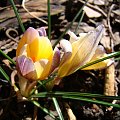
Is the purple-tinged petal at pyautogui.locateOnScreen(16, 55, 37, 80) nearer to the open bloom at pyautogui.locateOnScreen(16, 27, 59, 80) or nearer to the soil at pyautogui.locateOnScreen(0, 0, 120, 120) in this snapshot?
the open bloom at pyautogui.locateOnScreen(16, 27, 59, 80)

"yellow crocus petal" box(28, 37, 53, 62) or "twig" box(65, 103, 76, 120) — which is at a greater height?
"yellow crocus petal" box(28, 37, 53, 62)

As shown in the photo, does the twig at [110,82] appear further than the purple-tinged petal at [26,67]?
Yes

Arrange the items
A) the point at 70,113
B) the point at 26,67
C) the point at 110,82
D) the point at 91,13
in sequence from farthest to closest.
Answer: the point at 91,13 → the point at 110,82 → the point at 70,113 → the point at 26,67

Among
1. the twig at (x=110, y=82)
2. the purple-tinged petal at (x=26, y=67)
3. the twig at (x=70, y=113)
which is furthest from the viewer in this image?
the twig at (x=110, y=82)

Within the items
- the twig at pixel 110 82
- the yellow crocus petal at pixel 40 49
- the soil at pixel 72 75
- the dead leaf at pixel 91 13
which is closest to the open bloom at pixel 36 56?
the yellow crocus petal at pixel 40 49

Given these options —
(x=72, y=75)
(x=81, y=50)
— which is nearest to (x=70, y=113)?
(x=72, y=75)

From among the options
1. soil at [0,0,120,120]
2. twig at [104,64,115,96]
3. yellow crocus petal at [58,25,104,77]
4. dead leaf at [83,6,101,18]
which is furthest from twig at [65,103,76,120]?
dead leaf at [83,6,101,18]

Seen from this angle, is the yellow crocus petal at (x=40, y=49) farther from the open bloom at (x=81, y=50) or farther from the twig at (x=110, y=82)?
the twig at (x=110, y=82)

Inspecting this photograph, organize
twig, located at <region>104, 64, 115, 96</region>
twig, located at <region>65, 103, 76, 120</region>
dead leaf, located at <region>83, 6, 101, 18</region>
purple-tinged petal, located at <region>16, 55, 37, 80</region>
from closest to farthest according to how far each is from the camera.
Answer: purple-tinged petal, located at <region>16, 55, 37, 80</region>
twig, located at <region>65, 103, 76, 120</region>
twig, located at <region>104, 64, 115, 96</region>
dead leaf, located at <region>83, 6, 101, 18</region>

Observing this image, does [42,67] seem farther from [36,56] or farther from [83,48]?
[83,48]
